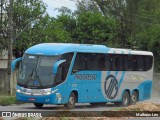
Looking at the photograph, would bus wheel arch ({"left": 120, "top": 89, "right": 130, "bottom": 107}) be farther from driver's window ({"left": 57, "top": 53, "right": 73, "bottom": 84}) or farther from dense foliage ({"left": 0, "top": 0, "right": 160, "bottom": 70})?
dense foliage ({"left": 0, "top": 0, "right": 160, "bottom": 70})

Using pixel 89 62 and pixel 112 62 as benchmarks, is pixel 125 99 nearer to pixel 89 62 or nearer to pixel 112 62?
Result: pixel 112 62

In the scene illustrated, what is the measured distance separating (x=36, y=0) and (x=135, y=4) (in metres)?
18.3

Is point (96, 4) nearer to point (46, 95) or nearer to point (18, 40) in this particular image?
point (18, 40)

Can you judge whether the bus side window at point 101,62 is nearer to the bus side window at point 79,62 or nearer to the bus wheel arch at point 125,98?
the bus side window at point 79,62

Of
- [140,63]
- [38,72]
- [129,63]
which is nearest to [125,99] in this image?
[129,63]

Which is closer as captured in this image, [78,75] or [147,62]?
[78,75]

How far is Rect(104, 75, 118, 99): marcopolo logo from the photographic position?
90.8ft

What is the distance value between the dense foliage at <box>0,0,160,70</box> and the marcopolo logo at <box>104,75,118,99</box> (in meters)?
14.6

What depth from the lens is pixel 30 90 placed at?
78.1 ft

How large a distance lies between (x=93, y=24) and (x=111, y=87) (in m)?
26.2

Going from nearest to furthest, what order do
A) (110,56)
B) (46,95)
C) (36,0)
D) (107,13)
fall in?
1. (46,95)
2. (110,56)
3. (36,0)
4. (107,13)

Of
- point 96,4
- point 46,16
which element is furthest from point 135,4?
point 46,16

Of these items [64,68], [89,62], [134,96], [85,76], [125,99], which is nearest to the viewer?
[64,68]

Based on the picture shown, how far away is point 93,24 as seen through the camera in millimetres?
53781
